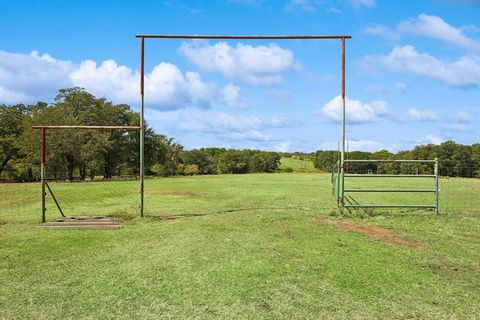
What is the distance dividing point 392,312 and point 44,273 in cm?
447

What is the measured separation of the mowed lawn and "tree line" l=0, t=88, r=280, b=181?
69.9 ft

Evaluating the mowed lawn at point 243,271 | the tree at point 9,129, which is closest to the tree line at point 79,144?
the tree at point 9,129

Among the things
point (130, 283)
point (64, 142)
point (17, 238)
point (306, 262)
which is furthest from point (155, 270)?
point (64, 142)

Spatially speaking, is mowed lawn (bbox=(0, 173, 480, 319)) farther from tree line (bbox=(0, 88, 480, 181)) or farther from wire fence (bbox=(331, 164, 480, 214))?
tree line (bbox=(0, 88, 480, 181))

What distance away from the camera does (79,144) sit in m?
34.2

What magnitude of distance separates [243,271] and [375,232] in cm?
395

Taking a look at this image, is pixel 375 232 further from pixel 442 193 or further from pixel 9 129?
pixel 9 129

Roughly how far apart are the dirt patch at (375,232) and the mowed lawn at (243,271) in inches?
0.9

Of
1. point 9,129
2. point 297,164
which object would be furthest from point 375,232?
point 297,164

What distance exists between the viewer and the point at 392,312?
4.26 meters

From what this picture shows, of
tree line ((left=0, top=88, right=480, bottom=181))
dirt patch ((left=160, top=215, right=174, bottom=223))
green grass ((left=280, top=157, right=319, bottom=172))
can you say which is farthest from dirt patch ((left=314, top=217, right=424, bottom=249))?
green grass ((left=280, top=157, right=319, bottom=172))

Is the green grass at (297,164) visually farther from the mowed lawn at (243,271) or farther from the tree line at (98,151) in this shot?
the mowed lawn at (243,271)

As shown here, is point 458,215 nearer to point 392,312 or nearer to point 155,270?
point 392,312

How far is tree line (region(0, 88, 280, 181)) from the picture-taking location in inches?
1359
